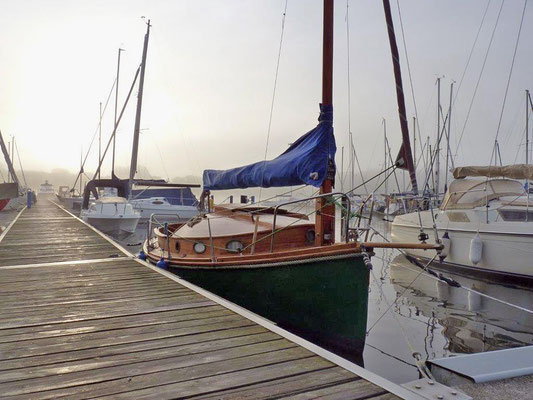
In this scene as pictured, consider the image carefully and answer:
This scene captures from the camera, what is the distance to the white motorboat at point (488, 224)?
11.5m

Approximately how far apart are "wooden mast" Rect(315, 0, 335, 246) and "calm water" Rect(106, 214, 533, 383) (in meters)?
1.14

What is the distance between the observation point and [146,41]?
26.0 metres

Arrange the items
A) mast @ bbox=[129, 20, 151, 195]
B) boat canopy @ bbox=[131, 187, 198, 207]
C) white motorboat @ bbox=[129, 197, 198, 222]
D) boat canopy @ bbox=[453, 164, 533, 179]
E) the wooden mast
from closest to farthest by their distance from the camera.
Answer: the wooden mast, boat canopy @ bbox=[453, 164, 533, 179], mast @ bbox=[129, 20, 151, 195], white motorboat @ bbox=[129, 197, 198, 222], boat canopy @ bbox=[131, 187, 198, 207]

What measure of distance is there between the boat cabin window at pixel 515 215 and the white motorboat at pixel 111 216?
61.0 ft

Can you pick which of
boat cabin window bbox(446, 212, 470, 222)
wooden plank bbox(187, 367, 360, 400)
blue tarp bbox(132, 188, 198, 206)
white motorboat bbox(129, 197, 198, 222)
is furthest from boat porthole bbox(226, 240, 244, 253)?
blue tarp bbox(132, 188, 198, 206)

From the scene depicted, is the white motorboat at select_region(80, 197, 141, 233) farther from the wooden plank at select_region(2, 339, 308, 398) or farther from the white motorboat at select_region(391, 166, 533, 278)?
the wooden plank at select_region(2, 339, 308, 398)

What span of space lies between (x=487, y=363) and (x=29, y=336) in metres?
4.31

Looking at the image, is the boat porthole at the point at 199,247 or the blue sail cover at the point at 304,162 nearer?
the blue sail cover at the point at 304,162

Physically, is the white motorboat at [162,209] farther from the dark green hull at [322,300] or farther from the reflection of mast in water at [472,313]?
the dark green hull at [322,300]

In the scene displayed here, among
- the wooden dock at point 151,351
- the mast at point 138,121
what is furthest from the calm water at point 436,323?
the mast at point 138,121

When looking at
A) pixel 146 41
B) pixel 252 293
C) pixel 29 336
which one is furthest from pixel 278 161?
pixel 146 41

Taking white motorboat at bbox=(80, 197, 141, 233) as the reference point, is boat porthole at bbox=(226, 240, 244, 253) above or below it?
above

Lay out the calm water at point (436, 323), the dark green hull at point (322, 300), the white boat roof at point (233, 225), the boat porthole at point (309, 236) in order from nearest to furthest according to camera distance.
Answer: the dark green hull at point (322, 300) → the calm water at point (436, 323) → the boat porthole at point (309, 236) → the white boat roof at point (233, 225)

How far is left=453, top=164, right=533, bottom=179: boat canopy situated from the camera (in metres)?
13.3
